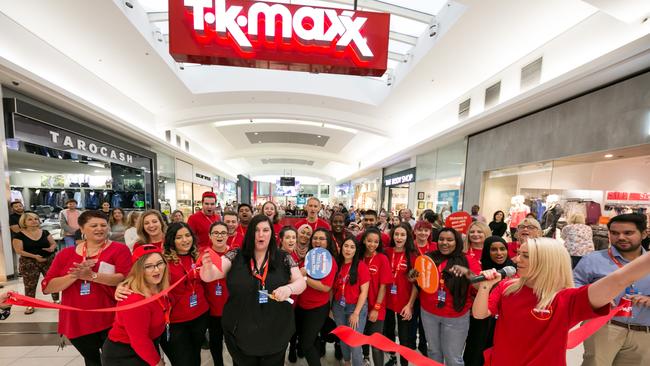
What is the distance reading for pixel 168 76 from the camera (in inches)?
262

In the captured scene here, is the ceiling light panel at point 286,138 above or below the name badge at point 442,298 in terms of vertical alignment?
above

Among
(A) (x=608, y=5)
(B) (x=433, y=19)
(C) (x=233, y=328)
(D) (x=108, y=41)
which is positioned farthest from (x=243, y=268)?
(D) (x=108, y=41)

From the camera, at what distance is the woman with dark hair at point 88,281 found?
1918 mm

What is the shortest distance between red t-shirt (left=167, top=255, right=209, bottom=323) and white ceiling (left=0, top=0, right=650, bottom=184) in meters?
4.87

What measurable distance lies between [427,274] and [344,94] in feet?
23.2

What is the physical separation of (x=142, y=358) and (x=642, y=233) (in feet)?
12.3

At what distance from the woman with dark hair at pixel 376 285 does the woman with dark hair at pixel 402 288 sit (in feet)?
0.49

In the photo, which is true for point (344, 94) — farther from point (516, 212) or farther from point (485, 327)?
point (485, 327)

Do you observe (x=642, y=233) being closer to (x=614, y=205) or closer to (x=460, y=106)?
(x=614, y=205)

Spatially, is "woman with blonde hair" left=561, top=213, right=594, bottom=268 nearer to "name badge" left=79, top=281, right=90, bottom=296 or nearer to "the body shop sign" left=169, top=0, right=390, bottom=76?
"the body shop sign" left=169, top=0, right=390, bottom=76

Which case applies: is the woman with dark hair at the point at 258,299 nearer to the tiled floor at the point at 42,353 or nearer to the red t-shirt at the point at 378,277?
the red t-shirt at the point at 378,277

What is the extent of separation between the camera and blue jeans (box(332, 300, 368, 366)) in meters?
2.35

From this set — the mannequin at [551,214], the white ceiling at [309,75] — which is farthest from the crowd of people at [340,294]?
the white ceiling at [309,75]

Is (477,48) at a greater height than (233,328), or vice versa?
(477,48)
